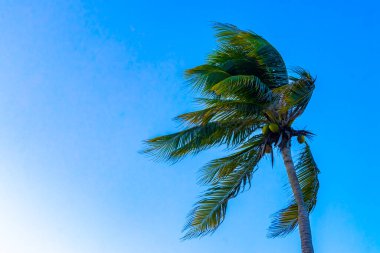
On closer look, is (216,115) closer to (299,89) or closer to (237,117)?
(237,117)

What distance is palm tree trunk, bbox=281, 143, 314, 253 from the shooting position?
11.2 m

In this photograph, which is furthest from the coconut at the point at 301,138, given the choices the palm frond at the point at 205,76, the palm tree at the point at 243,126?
the palm frond at the point at 205,76

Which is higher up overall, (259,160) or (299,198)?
(259,160)

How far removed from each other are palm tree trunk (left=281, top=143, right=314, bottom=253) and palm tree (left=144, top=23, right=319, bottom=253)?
0.03 metres

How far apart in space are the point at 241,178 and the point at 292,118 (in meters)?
2.08

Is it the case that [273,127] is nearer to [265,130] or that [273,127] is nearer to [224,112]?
[265,130]

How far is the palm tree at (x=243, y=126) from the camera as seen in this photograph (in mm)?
13117

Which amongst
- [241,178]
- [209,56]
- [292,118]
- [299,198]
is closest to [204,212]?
[241,178]

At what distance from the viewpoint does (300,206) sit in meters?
12.1

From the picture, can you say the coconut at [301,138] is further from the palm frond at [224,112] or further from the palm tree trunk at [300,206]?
the palm frond at [224,112]

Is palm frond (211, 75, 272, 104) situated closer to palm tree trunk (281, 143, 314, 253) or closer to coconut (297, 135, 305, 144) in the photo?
coconut (297, 135, 305, 144)

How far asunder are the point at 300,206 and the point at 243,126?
2.72 meters

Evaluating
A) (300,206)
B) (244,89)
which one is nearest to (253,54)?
(244,89)

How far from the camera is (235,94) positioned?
13.5 m
